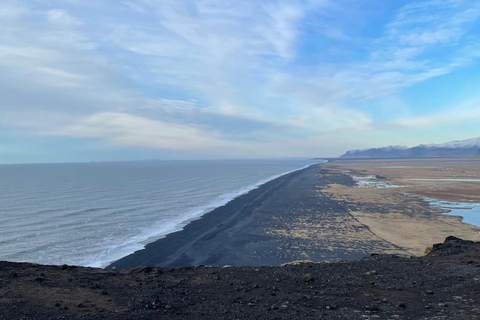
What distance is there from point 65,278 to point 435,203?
45.9m

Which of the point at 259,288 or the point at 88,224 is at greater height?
the point at 259,288

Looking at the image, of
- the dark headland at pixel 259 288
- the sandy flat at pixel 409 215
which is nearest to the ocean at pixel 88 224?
the dark headland at pixel 259 288

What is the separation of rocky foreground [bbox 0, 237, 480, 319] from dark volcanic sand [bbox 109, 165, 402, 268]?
8.23 meters

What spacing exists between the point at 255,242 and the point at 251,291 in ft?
50.1

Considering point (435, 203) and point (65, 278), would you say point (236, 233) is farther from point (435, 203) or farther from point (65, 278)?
point (435, 203)

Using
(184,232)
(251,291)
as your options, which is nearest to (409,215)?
(184,232)

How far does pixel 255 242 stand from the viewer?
26000 millimetres

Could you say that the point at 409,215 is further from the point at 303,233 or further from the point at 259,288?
the point at 259,288

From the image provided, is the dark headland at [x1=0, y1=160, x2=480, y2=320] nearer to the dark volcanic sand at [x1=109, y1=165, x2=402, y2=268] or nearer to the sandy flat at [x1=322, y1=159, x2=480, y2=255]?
the dark volcanic sand at [x1=109, y1=165, x2=402, y2=268]

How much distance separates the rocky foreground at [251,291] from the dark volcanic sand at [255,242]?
27.0 feet

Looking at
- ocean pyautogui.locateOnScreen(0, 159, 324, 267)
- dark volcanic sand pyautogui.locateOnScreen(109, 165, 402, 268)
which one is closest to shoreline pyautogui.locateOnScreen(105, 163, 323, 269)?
dark volcanic sand pyautogui.locateOnScreen(109, 165, 402, 268)

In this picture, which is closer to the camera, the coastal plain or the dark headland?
the dark headland

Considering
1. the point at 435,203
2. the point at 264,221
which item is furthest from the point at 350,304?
the point at 435,203

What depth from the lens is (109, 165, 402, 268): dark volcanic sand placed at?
2180 cm
